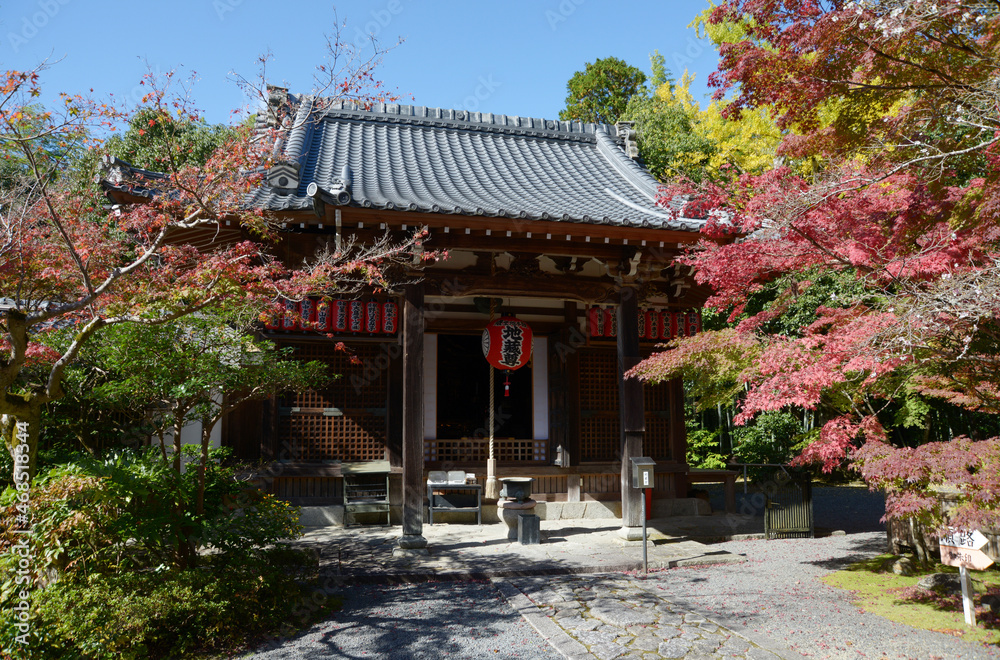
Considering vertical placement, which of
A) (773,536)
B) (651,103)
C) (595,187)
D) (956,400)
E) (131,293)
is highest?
(651,103)

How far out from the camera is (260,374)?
5898mm

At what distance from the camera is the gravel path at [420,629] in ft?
15.1

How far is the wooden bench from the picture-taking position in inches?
419

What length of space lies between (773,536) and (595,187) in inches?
242

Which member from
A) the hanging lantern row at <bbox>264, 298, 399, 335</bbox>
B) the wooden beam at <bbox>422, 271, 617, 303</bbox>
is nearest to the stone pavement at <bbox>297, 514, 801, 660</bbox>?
the hanging lantern row at <bbox>264, 298, 399, 335</bbox>

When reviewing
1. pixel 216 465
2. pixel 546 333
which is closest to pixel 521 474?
pixel 546 333

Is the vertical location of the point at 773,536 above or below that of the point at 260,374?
below

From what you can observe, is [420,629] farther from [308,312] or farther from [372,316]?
[372,316]

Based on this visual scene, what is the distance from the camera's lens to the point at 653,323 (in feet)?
33.1

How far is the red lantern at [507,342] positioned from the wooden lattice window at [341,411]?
1.79 m

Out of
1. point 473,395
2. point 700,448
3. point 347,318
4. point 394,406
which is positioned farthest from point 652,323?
point 700,448

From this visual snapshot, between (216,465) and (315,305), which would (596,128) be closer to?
(315,305)

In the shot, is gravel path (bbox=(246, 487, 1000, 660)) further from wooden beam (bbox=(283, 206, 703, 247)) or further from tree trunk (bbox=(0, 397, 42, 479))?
wooden beam (bbox=(283, 206, 703, 247))

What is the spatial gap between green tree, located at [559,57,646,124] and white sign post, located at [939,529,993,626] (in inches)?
949
